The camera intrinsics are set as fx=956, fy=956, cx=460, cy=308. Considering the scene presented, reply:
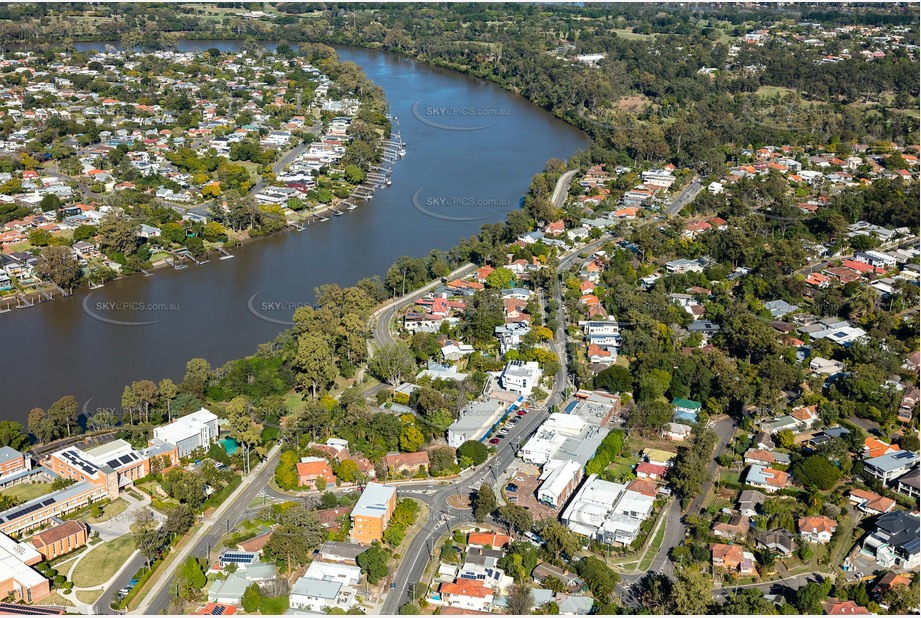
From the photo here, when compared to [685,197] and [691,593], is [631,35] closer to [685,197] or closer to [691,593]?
[685,197]

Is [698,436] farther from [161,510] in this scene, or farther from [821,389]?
[161,510]

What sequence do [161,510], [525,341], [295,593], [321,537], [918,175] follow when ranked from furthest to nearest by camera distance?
[918,175] < [525,341] < [161,510] < [321,537] < [295,593]

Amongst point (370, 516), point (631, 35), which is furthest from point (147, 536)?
point (631, 35)

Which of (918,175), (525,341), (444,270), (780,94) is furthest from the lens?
(780,94)

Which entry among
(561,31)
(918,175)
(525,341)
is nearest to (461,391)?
(525,341)

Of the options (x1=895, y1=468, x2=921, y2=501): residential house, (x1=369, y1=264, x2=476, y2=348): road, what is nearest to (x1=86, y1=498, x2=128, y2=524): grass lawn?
(x1=369, y1=264, x2=476, y2=348): road

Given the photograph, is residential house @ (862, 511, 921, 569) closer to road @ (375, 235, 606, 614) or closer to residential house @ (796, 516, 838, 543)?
residential house @ (796, 516, 838, 543)

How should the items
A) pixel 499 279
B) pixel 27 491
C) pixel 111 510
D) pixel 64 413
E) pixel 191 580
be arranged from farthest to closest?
pixel 499 279 → pixel 64 413 → pixel 27 491 → pixel 111 510 → pixel 191 580
